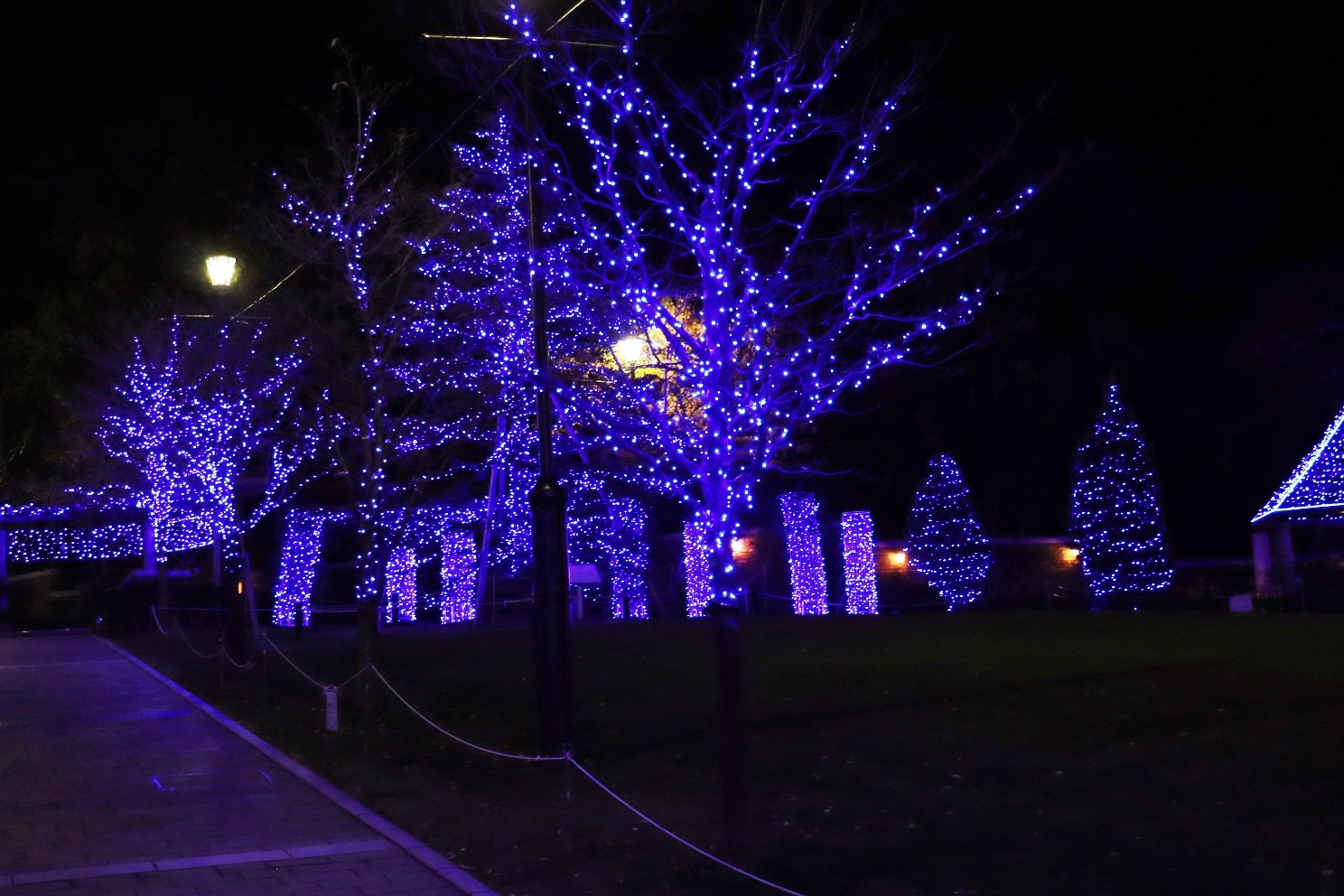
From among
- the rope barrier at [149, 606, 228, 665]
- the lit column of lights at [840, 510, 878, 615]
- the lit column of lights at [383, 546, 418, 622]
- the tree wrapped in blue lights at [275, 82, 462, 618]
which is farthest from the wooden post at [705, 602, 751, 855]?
the lit column of lights at [383, 546, 418, 622]

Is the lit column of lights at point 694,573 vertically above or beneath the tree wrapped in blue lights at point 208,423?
beneath

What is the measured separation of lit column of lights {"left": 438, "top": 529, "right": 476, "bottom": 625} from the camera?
105 feet

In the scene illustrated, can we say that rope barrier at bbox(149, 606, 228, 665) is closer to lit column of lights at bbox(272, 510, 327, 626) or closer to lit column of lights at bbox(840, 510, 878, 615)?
lit column of lights at bbox(272, 510, 327, 626)

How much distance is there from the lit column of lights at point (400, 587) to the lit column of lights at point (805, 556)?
9.42 meters

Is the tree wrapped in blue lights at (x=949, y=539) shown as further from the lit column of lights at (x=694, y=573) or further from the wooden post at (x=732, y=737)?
the wooden post at (x=732, y=737)

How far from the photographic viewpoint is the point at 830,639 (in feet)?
62.4

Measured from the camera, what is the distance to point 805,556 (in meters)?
31.0

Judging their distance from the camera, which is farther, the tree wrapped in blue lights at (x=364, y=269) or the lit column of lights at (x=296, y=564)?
the lit column of lights at (x=296, y=564)

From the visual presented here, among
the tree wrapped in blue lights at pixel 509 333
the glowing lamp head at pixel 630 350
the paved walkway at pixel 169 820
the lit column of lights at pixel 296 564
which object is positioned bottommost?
the paved walkway at pixel 169 820

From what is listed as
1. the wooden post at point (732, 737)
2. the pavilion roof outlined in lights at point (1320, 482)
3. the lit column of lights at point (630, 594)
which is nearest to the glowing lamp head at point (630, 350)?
the wooden post at point (732, 737)

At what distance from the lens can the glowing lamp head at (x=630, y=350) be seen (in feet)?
40.5

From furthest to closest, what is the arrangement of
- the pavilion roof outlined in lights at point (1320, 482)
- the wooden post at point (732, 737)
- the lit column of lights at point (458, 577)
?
the lit column of lights at point (458, 577) < the pavilion roof outlined in lights at point (1320, 482) < the wooden post at point (732, 737)

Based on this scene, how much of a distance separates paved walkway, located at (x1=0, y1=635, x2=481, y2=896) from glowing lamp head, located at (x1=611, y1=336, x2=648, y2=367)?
461 centimetres

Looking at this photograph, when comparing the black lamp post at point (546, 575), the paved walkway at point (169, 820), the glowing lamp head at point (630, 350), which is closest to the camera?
the paved walkway at point (169, 820)
